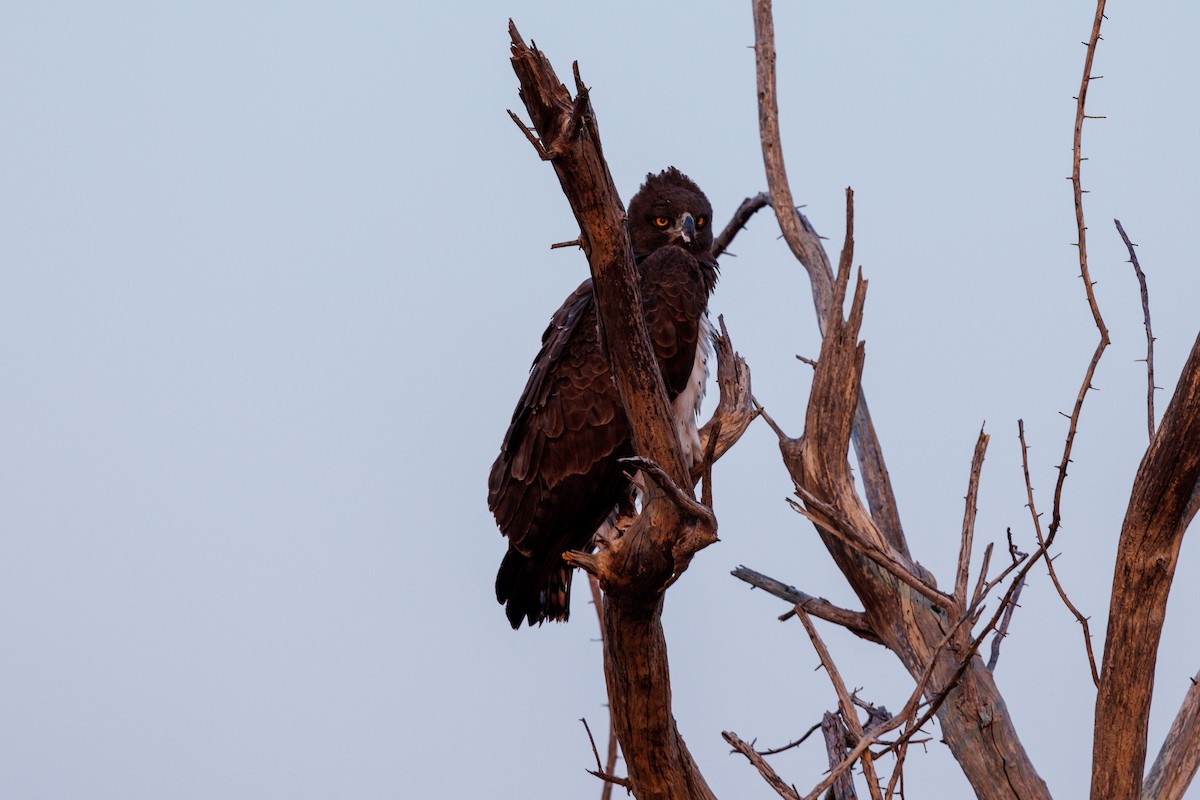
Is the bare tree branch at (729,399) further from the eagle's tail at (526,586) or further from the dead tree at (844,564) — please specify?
the eagle's tail at (526,586)

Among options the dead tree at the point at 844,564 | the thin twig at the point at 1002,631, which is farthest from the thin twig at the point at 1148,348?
the thin twig at the point at 1002,631

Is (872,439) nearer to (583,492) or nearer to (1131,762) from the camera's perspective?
(583,492)

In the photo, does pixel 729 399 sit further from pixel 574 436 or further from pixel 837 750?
pixel 837 750

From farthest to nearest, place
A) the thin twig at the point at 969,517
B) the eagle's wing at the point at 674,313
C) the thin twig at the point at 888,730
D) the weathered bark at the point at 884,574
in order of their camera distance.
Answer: the weathered bark at the point at 884,574 → the eagle's wing at the point at 674,313 → the thin twig at the point at 969,517 → the thin twig at the point at 888,730

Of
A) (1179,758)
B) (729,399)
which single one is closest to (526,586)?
(729,399)

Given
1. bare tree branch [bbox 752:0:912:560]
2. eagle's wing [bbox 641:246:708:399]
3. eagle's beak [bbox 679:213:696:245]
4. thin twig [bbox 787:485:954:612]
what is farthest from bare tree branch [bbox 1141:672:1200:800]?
eagle's beak [bbox 679:213:696:245]

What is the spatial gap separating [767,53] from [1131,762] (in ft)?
14.3

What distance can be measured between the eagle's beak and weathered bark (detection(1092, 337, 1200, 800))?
2.55 m

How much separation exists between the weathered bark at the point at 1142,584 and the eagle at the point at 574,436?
5.83 ft

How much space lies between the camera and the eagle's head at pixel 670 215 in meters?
5.59

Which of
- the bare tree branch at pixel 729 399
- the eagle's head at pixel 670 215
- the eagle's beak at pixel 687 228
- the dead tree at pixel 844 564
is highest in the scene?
the eagle's head at pixel 670 215

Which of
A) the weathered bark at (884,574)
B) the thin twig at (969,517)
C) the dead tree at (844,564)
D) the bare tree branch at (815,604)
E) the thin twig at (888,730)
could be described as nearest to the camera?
the dead tree at (844,564)

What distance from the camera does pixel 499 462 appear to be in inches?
203

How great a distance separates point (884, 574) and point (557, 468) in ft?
5.31
